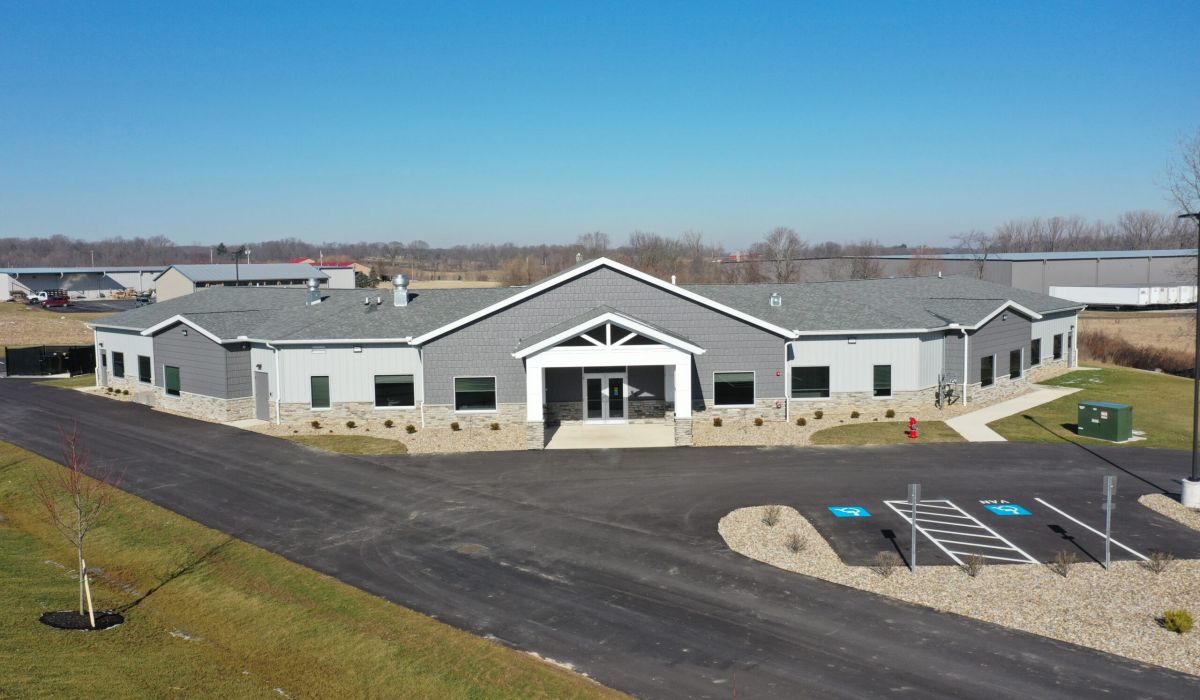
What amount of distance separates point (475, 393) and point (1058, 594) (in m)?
23.1

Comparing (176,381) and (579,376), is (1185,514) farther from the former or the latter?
(176,381)

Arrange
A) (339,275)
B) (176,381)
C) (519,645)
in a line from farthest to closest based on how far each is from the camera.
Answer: (339,275), (176,381), (519,645)

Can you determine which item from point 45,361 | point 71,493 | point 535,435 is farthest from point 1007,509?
point 45,361

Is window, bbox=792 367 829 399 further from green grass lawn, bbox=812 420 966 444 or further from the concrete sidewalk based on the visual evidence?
the concrete sidewalk

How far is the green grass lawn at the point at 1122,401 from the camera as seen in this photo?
32.3 metres

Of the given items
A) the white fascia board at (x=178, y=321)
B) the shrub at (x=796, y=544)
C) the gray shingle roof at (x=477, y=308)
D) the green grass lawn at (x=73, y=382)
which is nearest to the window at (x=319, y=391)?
the gray shingle roof at (x=477, y=308)

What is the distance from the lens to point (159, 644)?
15.5m

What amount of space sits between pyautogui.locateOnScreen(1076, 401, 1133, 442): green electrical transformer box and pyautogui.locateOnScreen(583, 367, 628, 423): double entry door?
17383 millimetres

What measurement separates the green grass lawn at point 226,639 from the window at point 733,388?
20.0 metres

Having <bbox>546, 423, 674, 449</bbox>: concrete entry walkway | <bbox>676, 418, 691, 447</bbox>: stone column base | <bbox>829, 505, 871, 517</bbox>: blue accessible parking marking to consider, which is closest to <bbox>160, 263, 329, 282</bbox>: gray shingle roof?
<bbox>546, 423, 674, 449</bbox>: concrete entry walkway

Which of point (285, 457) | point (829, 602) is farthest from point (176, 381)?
point (829, 602)

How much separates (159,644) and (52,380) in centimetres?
4203

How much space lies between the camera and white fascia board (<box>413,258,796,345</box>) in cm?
3484

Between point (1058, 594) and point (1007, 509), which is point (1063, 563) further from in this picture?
point (1007, 509)
